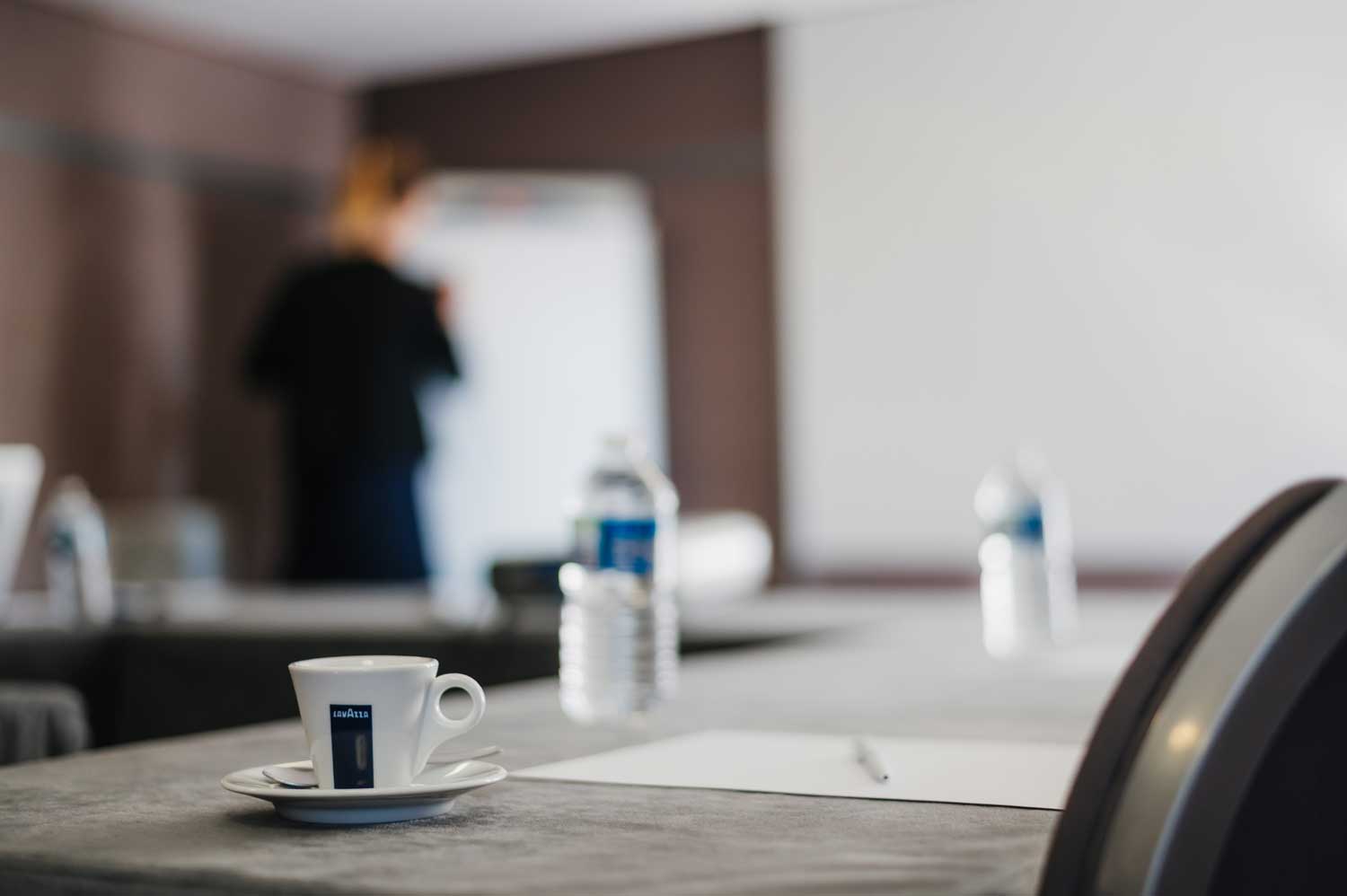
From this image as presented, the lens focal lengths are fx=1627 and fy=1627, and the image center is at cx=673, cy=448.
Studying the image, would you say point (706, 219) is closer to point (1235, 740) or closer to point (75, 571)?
point (75, 571)

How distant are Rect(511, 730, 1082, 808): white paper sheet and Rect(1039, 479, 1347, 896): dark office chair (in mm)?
140

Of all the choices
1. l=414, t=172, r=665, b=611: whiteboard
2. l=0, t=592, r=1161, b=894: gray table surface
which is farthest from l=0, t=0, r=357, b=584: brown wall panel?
l=0, t=592, r=1161, b=894: gray table surface

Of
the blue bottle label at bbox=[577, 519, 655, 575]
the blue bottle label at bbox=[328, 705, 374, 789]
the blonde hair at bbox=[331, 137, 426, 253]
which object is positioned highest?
the blonde hair at bbox=[331, 137, 426, 253]

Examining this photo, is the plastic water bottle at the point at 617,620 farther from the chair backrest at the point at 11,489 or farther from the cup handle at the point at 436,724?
the chair backrest at the point at 11,489

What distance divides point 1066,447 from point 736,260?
4.74ft

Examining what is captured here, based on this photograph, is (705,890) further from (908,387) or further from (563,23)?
(563,23)

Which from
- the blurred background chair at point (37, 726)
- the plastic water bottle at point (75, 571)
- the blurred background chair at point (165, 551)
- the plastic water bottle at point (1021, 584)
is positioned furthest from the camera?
the blurred background chair at point (165, 551)

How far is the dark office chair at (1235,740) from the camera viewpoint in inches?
27.9

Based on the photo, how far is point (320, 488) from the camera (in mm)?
5680

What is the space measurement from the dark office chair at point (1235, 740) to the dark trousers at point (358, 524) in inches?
196

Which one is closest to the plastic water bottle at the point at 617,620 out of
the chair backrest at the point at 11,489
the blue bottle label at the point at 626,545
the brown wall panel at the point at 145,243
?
the blue bottle label at the point at 626,545

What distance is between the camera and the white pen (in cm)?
101

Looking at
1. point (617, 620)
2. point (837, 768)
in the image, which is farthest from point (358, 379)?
point (837, 768)

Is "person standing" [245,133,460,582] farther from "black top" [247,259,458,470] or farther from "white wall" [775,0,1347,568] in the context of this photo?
"white wall" [775,0,1347,568]
